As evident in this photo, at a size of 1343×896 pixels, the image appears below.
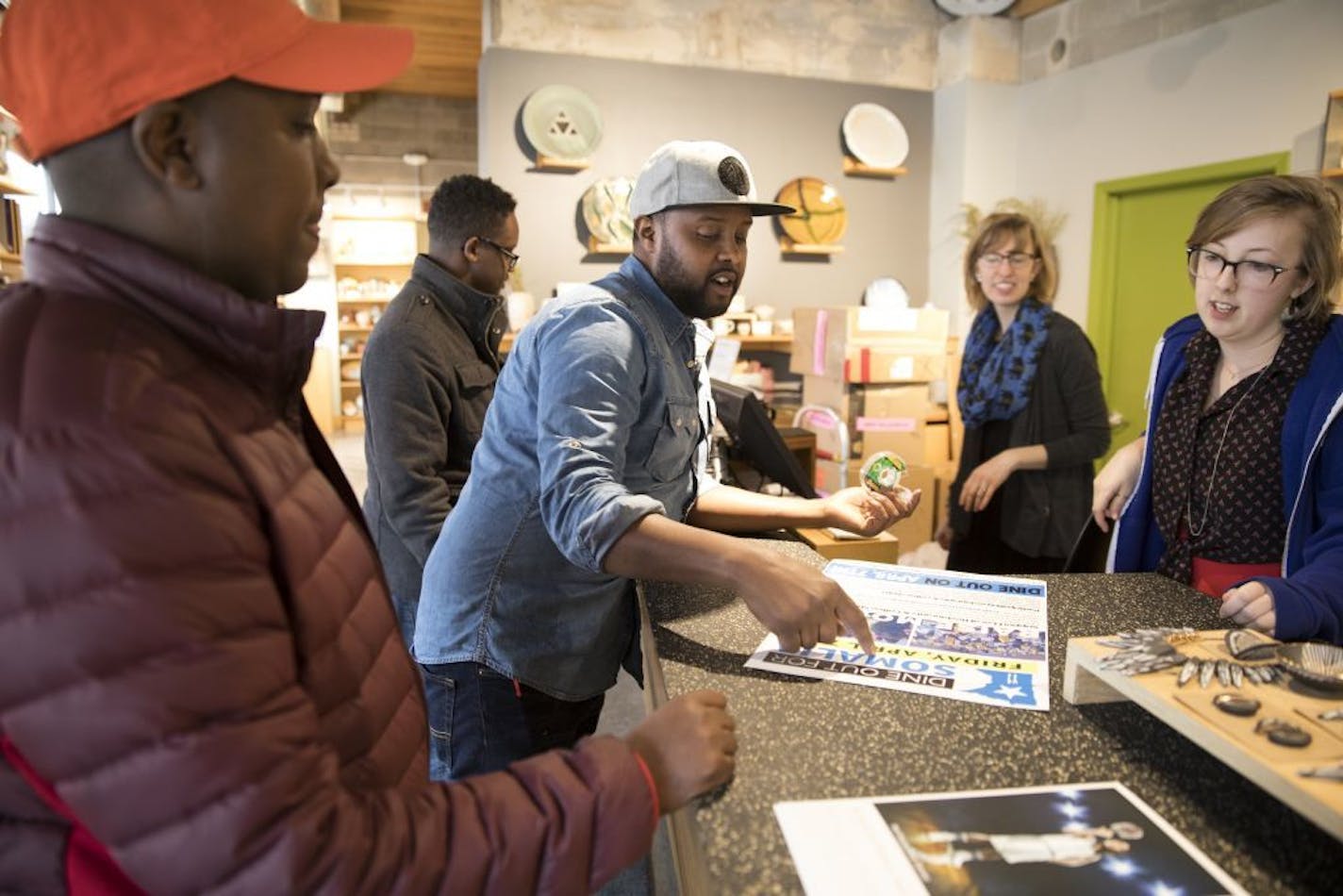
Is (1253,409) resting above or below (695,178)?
below

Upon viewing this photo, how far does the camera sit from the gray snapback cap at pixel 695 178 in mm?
1408

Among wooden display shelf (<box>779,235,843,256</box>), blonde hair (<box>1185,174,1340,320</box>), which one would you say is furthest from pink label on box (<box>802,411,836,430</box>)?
blonde hair (<box>1185,174,1340,320</box>)

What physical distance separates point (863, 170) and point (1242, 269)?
4667mm

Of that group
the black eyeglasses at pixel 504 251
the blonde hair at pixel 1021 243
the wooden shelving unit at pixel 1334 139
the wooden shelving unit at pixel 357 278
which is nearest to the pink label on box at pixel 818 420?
the blonde hair at pixel 1021 243

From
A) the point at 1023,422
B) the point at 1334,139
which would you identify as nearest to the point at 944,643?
the point at 1023,422

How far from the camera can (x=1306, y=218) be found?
55.4 inches

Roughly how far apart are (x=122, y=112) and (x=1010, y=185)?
609cm

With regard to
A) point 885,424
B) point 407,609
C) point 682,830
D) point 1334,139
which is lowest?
point 407,609

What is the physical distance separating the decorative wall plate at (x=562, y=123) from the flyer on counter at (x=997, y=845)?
16.1ft

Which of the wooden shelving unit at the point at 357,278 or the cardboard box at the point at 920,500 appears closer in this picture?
the cardboard box at the point at 920,500

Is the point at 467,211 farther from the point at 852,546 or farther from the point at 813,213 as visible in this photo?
the point at 813,213

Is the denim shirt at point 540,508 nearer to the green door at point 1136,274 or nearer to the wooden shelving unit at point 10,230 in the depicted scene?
the wooden shelving unit at point 10,230

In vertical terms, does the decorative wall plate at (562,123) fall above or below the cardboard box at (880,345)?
above

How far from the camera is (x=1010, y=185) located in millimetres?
5848
